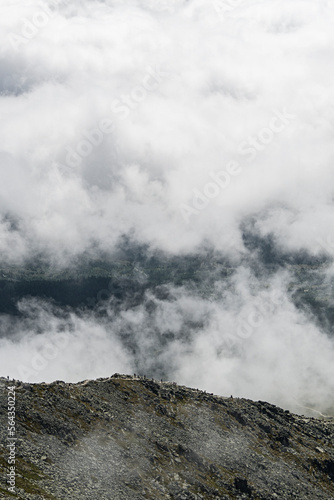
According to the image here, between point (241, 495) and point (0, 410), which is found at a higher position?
point (0, 410)

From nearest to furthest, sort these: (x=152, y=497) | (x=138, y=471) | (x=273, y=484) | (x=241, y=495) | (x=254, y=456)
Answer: (x=152, y=497) → (x=138, y=471) → (x=241, y=495) → (x=273, y=484) → (x=254, y=456)

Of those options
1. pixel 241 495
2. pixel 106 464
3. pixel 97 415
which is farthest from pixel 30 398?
pixel 241 495

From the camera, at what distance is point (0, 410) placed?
157 m

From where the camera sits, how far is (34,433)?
157m

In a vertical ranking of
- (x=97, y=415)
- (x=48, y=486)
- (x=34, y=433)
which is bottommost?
(x=48, y=486)

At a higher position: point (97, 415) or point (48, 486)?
point (97, 415)

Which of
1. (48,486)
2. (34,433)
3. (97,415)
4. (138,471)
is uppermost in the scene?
(97,415)

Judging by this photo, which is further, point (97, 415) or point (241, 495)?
point (97, 415)

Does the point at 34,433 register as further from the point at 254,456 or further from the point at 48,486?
the point at 254,456

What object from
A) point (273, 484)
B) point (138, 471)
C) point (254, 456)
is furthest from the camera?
point (254, 456)

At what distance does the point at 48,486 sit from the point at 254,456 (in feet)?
329

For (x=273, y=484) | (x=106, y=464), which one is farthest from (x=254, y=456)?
(x=106, y=464)

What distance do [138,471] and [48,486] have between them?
40.4 m

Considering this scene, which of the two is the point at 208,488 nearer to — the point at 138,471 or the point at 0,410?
the point at 138,471
